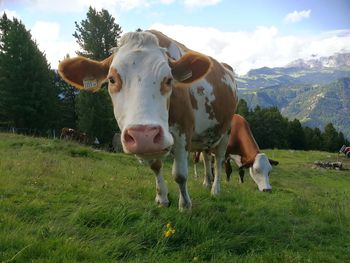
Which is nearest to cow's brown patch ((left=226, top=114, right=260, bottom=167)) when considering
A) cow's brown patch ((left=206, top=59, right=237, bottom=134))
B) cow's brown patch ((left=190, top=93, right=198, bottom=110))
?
cow's brown patch ((left=206, top=59, right=237, bottom=134))

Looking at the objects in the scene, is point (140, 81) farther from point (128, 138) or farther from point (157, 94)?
point (128, 138)

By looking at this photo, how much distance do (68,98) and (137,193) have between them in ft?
165

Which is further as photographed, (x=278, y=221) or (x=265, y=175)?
(x=265, y=175)

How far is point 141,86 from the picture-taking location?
14.4 ft

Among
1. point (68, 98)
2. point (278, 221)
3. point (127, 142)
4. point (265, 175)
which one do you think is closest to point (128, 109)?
point (127, 142)

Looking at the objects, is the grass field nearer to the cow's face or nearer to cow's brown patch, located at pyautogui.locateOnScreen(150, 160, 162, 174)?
cow's brown patch, located at pyautogui.locateOnScreen(150, 160, 162, 174)

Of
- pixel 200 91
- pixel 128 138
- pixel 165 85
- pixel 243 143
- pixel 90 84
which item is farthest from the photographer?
pixel 243 143

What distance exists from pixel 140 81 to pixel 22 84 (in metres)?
44.5

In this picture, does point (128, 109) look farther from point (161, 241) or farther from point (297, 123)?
point (297, 123)

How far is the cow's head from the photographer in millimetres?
3924

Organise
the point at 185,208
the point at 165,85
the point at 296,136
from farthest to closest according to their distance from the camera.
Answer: the point at 296,136
the point at 185,208
the point at 165,85

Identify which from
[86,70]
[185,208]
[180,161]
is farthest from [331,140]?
[86,70]

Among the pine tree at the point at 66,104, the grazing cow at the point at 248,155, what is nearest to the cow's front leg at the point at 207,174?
the grazing cow at the point at 248,155

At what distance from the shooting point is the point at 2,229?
13.8 feet
